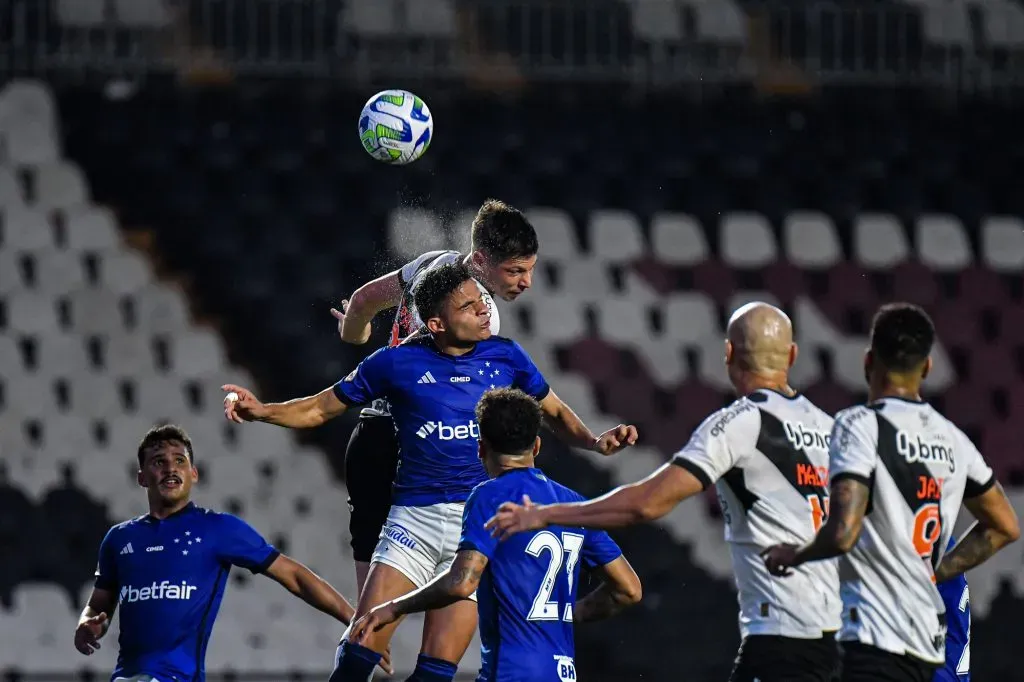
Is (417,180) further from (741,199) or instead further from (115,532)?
(115,532)

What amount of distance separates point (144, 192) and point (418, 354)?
7666 mm

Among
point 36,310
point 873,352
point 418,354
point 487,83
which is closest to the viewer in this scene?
point 873,352

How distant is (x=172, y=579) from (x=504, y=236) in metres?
2.00

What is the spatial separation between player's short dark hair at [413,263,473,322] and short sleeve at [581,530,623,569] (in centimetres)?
127

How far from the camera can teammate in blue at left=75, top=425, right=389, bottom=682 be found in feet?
20.9

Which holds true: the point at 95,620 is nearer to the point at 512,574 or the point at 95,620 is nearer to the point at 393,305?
the point at 393,305

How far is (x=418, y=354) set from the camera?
6469mm

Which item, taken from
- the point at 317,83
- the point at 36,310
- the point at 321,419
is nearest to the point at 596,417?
the point at 317,83

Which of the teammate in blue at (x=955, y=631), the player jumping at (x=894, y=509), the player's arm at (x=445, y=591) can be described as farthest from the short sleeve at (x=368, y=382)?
the teammate in blue at (x=955, y=631)

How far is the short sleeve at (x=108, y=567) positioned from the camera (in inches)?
260

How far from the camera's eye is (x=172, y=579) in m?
6.46

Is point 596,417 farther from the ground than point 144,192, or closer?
closer

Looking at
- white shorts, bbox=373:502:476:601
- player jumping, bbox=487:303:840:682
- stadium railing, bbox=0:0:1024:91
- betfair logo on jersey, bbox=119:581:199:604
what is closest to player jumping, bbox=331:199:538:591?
white shorts, bbox=373:502:476:601

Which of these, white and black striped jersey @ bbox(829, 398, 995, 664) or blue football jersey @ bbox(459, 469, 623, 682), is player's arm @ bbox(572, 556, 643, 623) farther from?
white and black striped jersey @ bbox(829, 398, 995, 664)
